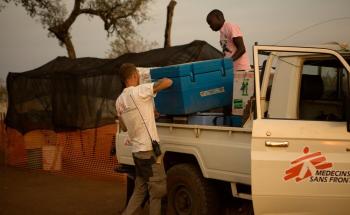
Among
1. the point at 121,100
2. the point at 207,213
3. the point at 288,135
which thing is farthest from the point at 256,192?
the point at 121,100

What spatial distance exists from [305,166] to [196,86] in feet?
6.45

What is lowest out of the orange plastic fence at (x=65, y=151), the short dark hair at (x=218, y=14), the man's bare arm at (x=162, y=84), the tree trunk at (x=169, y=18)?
the orange plastic fence at (x=65, y=151)

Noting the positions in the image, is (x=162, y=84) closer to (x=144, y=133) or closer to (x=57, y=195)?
(x=144, y=133)

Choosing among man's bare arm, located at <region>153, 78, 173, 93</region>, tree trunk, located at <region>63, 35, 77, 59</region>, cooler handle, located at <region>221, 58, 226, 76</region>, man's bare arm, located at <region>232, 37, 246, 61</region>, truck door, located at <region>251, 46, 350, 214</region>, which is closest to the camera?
truck door, located at <region>251, 46, 350, 214</region>

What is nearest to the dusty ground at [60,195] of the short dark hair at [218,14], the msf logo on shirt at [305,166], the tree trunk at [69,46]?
the msf logo on shirt at [305,166]

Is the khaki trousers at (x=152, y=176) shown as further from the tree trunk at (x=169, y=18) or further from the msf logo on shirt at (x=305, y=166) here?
the tree trunk at (x=169, y=18)

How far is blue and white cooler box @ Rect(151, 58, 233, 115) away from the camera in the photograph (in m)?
6.49

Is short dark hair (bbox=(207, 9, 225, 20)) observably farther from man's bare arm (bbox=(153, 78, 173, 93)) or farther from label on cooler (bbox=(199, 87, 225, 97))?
man's bare arm (bbox=(153, 78, 173, 93))

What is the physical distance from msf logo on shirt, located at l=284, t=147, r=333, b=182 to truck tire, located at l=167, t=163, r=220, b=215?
144cm

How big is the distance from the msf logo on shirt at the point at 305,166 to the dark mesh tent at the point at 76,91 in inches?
284

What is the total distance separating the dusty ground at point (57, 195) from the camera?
348 inches

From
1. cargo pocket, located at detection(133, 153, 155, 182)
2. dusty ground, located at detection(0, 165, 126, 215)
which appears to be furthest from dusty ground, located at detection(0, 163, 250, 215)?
cargo pocket, located at detection(133, 153, 155, 182)

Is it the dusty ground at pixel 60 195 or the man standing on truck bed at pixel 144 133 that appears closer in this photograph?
the man standing on truck bed at pixel 144 133

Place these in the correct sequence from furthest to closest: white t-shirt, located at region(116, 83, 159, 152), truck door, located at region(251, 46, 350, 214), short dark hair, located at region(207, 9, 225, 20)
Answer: short dark hair, located at region(207, 9, 225, 20) < white t-shirt, located at region(116, 83, 159, 152) < truck door, located at region(251, 46, 350, 214)
